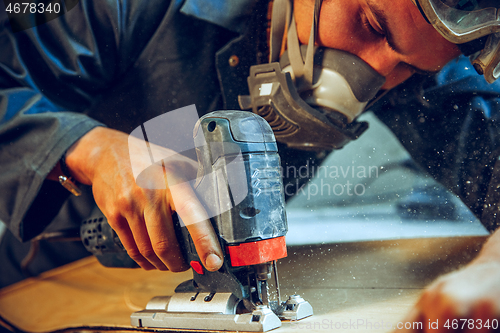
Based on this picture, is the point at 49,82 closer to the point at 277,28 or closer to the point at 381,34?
the point at 277,28

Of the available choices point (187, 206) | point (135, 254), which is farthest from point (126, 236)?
point (187, 206)

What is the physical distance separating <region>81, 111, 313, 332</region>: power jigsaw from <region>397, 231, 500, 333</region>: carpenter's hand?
0.17 meters

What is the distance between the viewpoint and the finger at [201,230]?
41 cm

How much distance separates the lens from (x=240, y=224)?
389 mm

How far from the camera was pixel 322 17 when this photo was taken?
0.53m

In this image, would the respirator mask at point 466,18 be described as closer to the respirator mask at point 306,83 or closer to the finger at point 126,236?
the respirator mask at point 306,83

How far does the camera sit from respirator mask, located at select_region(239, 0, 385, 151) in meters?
0.54

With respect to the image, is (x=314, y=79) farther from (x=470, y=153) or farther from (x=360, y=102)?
(x=470, y=153)

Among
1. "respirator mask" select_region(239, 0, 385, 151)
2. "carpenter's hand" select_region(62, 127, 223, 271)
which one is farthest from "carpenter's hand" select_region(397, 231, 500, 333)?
"respirator mask" select_region(239, 0, 385, 151)

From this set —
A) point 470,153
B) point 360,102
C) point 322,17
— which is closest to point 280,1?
point 322,17

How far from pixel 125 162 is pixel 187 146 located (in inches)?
3.6

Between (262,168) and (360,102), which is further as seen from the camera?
(360,102)

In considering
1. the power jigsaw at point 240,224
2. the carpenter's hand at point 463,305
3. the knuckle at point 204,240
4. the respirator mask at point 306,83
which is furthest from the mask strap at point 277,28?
the carpenter's hand at point 463,305

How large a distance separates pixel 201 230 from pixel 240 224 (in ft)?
0.17
